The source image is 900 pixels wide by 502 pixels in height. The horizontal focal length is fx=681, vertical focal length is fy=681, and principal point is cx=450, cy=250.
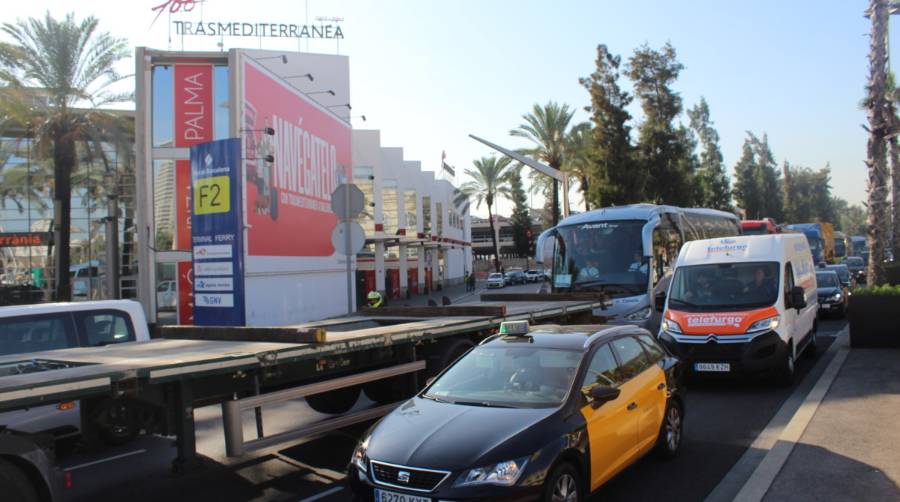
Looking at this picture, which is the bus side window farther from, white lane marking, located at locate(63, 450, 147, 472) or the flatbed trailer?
white lane marking, located at locate(63, 450, 147, 472)

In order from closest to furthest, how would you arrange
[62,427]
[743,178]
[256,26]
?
[62,427]
[256,26]
[743,178]

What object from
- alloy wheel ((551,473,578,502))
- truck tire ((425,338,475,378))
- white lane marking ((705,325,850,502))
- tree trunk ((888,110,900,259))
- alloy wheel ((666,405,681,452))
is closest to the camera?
alloy wheel ((551,473,578,502))

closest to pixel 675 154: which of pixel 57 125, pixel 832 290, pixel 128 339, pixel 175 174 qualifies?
pixel 832 290

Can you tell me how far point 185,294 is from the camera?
70.8 feet

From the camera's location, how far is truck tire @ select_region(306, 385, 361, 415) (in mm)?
8789

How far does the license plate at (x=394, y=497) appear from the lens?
14.3 feet

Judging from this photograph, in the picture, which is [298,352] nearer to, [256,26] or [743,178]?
[256,26]

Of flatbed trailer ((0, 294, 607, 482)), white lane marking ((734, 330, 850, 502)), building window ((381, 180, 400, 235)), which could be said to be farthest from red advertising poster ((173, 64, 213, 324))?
building window ((381, 180, 400, 235))

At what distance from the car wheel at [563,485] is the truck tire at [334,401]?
4425mm

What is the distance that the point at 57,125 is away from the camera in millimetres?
24453

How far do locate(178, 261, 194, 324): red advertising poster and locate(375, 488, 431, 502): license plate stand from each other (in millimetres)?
18495

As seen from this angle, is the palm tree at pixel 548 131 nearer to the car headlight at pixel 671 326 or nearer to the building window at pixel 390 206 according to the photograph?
the building window at pixel 390 206

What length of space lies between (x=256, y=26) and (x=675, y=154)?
96.0ft

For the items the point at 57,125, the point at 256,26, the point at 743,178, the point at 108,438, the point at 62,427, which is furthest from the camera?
the point at 743,178
